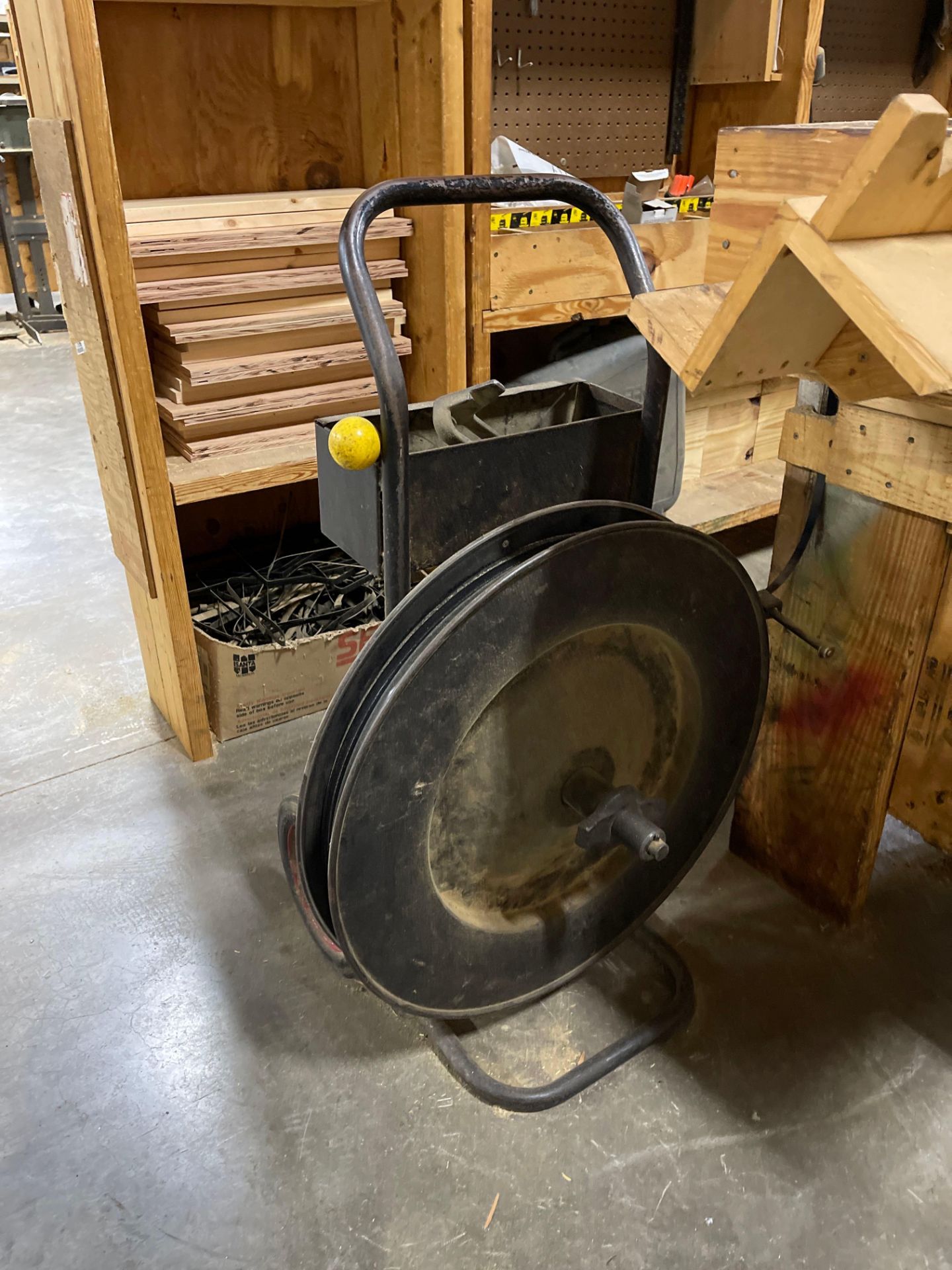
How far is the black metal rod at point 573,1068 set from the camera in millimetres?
1251

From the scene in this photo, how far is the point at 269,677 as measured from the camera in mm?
2014

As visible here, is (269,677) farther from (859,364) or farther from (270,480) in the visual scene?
(859,364)

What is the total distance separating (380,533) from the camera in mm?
1053

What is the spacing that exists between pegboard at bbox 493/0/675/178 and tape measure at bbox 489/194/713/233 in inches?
17.3

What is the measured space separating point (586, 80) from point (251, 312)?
1.29 metres

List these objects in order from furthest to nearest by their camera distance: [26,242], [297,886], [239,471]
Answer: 1. [26,242]
2. [239,471]
3. [297,886]

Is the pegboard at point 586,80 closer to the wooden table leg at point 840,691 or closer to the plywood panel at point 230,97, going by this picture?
the plywood panel at point 230,97

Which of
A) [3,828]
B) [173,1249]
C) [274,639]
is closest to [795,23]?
[274,639]

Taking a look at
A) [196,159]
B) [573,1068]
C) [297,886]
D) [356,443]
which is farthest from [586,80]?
[573,1068]

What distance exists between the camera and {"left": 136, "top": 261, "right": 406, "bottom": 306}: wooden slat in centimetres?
167

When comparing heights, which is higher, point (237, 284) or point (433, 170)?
point (433, 170)

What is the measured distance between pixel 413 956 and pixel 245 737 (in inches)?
41.5

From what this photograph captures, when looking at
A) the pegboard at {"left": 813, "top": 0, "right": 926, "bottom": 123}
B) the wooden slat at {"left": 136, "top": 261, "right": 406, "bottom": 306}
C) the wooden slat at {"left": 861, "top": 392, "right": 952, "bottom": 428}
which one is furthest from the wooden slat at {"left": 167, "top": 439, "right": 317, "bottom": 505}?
the pegboard at {"left": 813, "top": 0, "right": 926, "bottom": 123}

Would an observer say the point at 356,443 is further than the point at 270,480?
No
